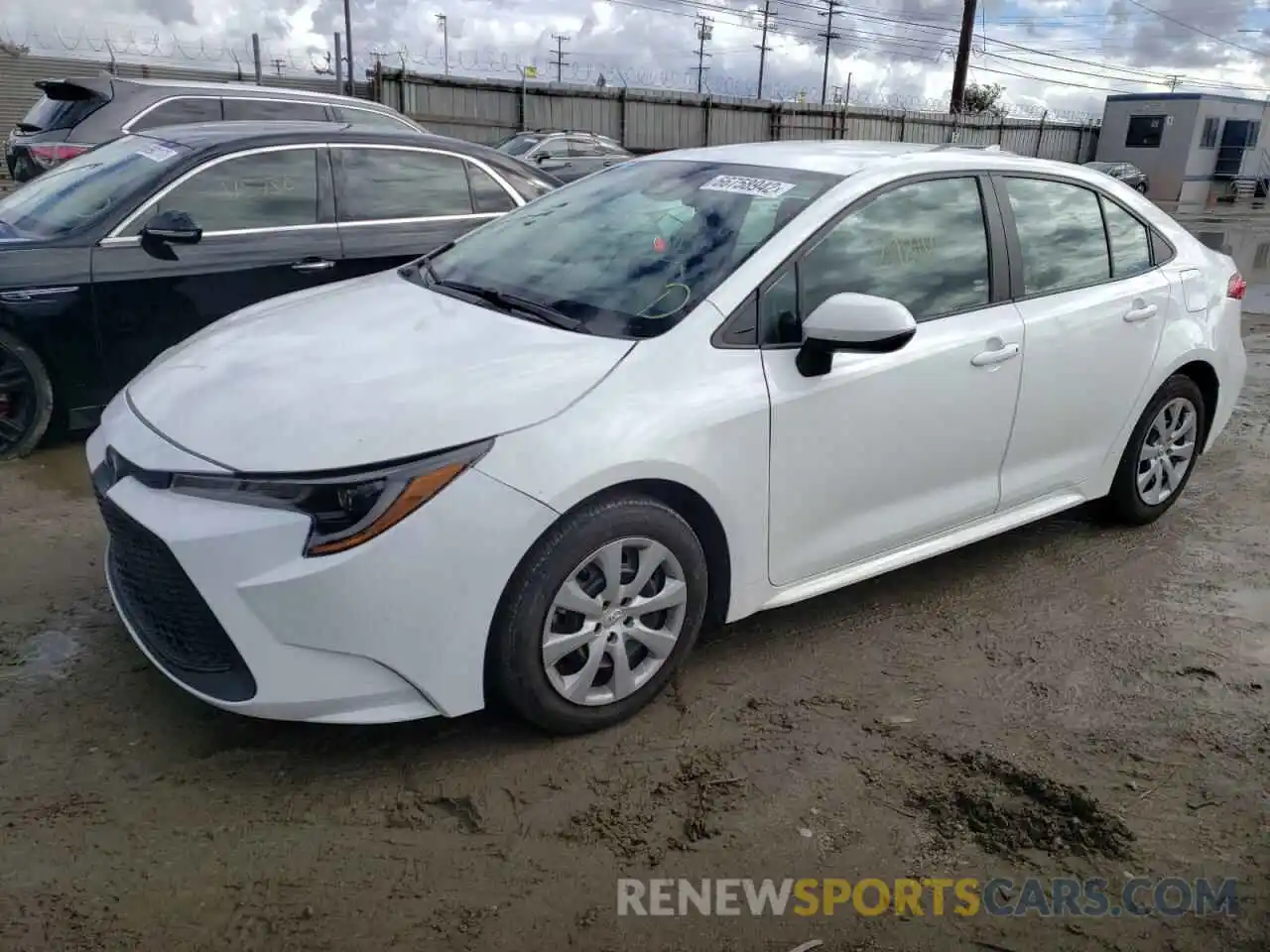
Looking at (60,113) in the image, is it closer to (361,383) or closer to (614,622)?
(361,383)

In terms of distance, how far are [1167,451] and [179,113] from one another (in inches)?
311

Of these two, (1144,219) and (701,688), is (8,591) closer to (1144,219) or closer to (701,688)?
(701,688)

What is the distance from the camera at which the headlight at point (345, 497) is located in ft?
8.04

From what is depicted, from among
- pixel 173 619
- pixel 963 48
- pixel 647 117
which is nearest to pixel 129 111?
pixel 173 619

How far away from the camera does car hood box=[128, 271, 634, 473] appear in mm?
2541

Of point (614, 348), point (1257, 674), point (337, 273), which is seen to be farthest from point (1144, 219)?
point (337, 273)

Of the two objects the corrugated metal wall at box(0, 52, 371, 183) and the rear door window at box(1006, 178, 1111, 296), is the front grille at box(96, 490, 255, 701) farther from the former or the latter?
the corrugated metal wall at box(0, 52, 371, 183)

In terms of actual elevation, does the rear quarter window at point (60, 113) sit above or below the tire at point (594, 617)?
above

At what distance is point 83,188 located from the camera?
207 inches

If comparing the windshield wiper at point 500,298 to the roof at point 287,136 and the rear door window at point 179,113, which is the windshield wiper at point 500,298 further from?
the rear door window at point 179,113

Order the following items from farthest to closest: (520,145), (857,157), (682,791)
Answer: (520,145), (857,157), (682,791)

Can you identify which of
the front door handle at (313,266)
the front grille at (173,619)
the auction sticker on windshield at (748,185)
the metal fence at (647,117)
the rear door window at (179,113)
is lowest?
the metal fence at (647,117)

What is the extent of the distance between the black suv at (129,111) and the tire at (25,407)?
398 cm

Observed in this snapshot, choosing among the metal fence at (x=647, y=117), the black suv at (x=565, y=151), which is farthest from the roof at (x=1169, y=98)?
the black suv at (x=565, y=151)
